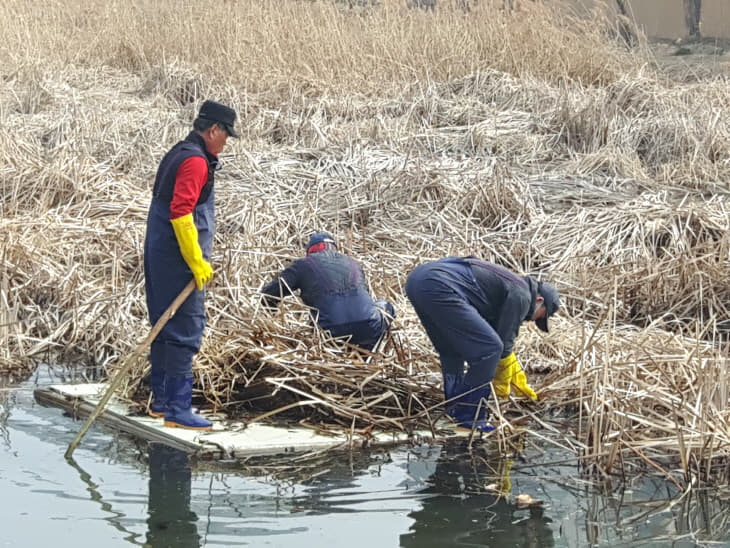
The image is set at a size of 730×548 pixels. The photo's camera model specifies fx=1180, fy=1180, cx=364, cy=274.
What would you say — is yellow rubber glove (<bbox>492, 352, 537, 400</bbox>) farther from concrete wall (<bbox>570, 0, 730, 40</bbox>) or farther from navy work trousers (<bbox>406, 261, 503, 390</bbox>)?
concrete wall (<bbox>570, 0, 730, 40</bbox>)

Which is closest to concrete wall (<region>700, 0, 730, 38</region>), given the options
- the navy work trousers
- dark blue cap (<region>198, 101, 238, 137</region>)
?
the navy work trousers

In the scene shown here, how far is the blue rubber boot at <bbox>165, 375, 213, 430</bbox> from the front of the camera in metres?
6.48

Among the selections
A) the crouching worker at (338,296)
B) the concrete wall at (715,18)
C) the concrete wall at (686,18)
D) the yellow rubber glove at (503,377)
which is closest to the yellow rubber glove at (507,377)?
the yellow rubber glove at (503,377)

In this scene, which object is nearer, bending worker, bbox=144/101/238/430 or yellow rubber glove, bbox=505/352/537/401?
bending worker, bbox=144/101/238/430

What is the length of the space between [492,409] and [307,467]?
1046mm

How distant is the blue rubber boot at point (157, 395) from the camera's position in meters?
6.65

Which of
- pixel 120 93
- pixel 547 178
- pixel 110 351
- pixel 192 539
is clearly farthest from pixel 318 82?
pixel 192 539

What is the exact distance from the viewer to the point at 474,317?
6504mm

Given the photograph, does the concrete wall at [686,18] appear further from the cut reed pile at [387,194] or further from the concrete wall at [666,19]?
the cut reed pile at [387,194]

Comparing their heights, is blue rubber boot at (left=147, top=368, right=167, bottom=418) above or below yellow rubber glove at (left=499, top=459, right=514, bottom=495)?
above

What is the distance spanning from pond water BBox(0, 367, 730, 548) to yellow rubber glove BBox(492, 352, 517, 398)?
0.46 meters

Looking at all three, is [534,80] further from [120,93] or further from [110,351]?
[110,351]

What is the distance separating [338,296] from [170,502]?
7.41 feet

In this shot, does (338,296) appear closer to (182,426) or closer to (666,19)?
(182,426)
